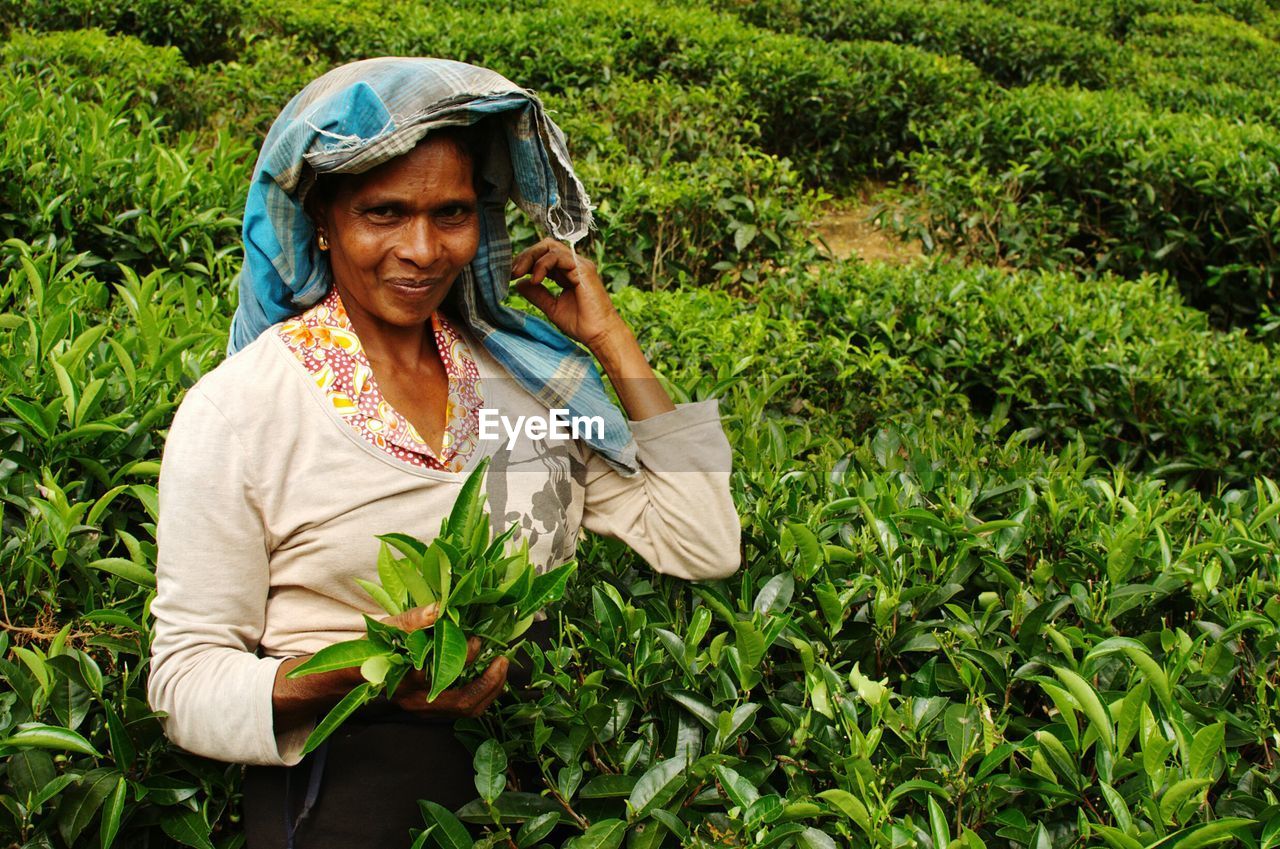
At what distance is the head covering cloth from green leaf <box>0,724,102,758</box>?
0.64 m

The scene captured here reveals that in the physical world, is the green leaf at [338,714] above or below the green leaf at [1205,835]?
above

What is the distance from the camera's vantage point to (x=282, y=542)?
1637 mm

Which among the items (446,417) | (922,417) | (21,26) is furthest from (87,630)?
(21,26)

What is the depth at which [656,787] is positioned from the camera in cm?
160

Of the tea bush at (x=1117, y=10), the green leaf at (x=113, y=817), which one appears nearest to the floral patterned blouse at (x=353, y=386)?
the green leaf at (x=113, y=817)

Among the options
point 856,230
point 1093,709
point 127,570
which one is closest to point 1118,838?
point 1093,709

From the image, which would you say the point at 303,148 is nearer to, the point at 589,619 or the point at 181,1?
the point at 589,619

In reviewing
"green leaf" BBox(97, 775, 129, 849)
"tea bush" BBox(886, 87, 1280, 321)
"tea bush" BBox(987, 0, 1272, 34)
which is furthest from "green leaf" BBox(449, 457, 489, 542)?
"tea bush" BBox(987, 0, 1272, 34)

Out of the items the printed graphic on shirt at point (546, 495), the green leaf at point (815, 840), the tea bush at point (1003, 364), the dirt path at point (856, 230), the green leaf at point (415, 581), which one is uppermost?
the green leaf at point (415, 581)

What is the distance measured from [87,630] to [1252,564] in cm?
230

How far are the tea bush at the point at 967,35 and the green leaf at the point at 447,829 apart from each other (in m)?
8.50

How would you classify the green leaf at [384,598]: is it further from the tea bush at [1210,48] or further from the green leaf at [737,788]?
the tea bush at [1210,48]

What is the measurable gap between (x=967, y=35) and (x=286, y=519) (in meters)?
8.77

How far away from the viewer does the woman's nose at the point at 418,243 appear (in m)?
1.67
